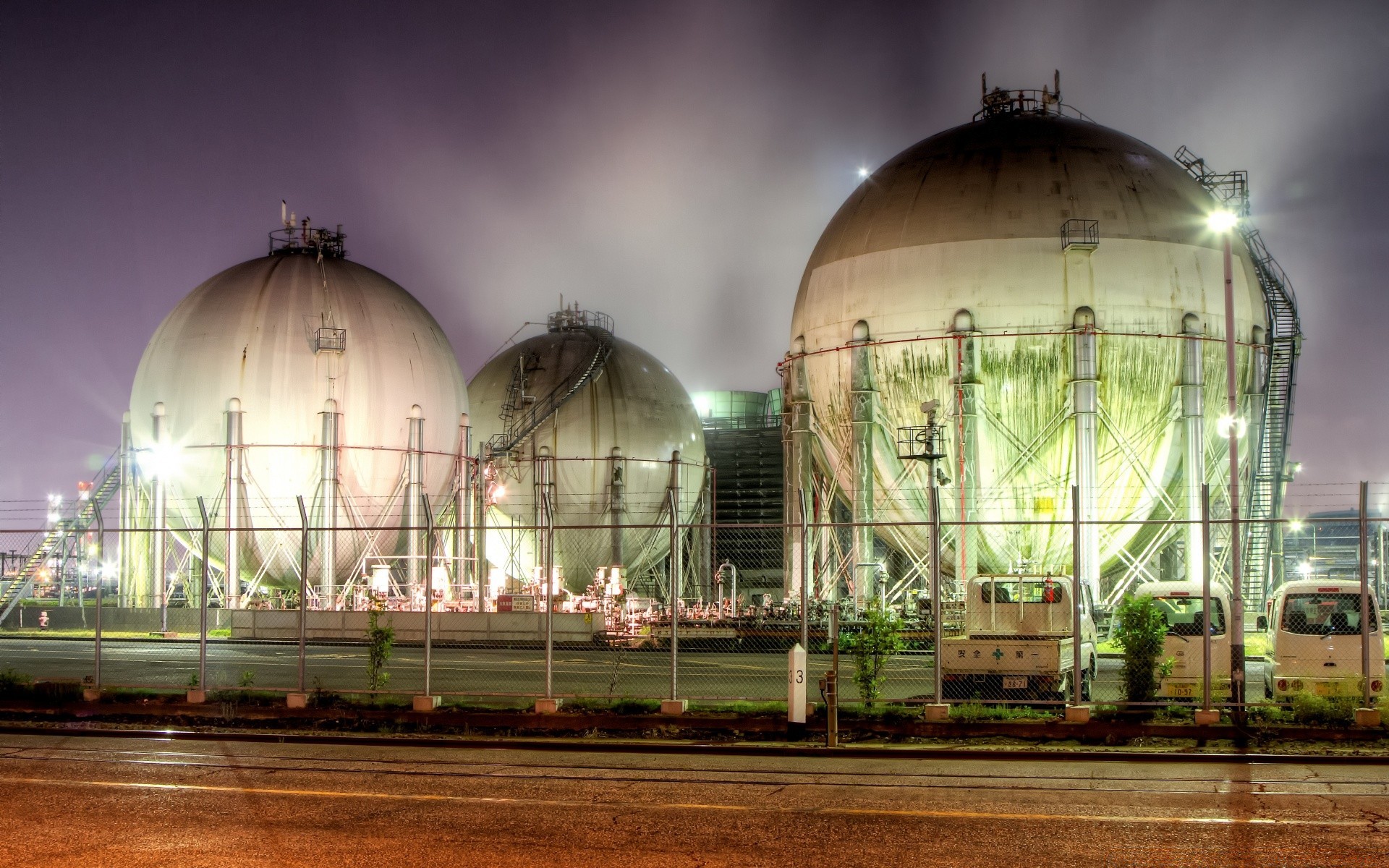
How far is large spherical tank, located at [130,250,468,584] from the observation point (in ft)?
139

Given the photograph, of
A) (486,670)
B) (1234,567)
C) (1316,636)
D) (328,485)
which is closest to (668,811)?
(1234,567)

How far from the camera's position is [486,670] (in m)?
25.5

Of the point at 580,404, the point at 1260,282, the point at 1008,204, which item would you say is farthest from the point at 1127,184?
the point at 580,404

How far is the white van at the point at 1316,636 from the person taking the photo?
1828 centimetres

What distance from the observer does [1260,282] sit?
41469mm

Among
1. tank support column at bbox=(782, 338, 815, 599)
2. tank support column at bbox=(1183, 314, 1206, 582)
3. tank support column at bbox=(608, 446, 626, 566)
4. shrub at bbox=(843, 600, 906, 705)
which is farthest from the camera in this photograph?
tank support column at bbox=(608, 446, 626, 566)

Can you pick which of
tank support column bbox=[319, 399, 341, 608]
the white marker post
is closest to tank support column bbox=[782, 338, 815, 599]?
tank support column bbox=[319, 399, 341, 608]

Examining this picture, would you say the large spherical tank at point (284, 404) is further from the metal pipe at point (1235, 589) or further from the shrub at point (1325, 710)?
the shrub at point (1325, 710)

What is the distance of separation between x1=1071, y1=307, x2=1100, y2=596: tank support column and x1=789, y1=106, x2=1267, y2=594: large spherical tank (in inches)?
2.5

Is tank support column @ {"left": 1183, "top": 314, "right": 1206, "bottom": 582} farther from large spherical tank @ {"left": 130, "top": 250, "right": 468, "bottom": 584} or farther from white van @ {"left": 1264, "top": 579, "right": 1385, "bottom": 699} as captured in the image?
large spherical tank @ {"left": 130, "top": 250, "right": 468, "bottom": 584}

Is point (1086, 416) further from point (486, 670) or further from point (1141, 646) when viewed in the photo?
point (1141, 646)

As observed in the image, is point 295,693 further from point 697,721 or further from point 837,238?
point 837,238

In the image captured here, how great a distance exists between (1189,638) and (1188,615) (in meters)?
0.47

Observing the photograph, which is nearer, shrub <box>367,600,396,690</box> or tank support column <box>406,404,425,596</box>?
shrub <box>367,600,396,690</box>
